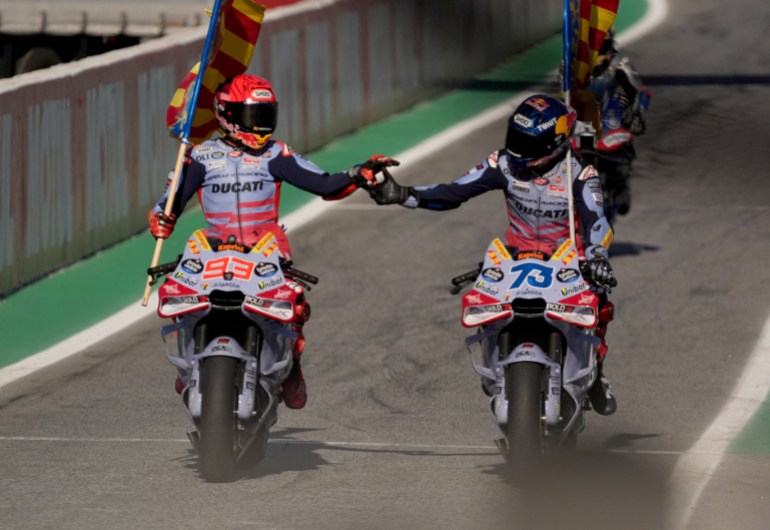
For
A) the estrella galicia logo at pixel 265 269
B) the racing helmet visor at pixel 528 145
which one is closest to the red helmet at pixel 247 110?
the estrella galicia logo at pixel 265 269

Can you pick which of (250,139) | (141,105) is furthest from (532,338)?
(141,105)

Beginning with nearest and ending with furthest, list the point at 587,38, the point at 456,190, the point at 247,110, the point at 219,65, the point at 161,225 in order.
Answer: the point at 161,225
the point at 247,110
the point at 456,190
the point at 219,65
the point at 587,38

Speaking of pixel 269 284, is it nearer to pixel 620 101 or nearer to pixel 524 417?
pixel 524 417

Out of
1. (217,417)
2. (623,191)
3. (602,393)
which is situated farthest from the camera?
(623,191)

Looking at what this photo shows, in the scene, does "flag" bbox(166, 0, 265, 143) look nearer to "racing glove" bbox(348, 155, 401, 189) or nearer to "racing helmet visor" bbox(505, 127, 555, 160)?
"racing glove" bbox(348, 155, 401, 189)

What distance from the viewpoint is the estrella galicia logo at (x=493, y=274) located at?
1002 cm

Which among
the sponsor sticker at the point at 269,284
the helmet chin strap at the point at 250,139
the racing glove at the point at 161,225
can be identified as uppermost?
the helmet chin strap at the point at 250,139

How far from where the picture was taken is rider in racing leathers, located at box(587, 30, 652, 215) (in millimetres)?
17312

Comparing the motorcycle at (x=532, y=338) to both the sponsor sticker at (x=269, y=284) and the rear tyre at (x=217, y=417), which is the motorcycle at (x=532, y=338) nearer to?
the sponsor sticker at (x=269, y=284)

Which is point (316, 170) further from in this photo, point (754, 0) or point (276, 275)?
point (754, 0)

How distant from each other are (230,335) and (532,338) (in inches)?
58.6

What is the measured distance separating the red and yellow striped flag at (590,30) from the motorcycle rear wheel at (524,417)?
3725 millimetres

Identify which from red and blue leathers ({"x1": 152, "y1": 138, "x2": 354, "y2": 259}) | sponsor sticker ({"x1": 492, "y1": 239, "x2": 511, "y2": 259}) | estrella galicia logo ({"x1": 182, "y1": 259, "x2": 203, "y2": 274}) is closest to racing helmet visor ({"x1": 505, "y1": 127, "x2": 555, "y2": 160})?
sponsor sticker ({"x1": 492, "y1": 239, "x2": 511, "y2": 259})

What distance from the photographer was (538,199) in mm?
10602
